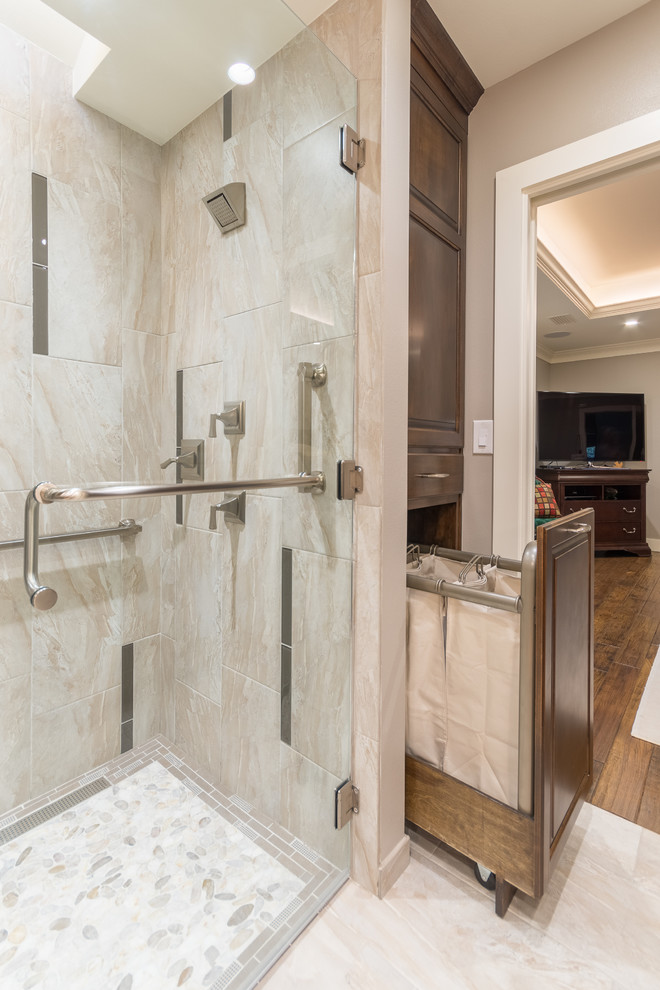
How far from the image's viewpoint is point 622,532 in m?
5.32

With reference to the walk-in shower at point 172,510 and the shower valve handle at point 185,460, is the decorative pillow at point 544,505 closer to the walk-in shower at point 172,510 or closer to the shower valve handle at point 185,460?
the walk-in shower at point 172,510

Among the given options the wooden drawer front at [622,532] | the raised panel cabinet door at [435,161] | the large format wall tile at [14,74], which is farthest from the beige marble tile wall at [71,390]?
the wooden drawer front at [622,532]

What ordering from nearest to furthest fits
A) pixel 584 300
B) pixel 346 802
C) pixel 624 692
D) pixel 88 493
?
pixel 88 493
pixel 346 802
pixel 624 692
pixel 584 300

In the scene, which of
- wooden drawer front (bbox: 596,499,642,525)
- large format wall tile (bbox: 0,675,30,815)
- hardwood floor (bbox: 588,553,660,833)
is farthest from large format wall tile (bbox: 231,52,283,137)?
wooden drawer front (bbox: 596,499,642,525)

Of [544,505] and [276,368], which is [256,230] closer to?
[276,368]

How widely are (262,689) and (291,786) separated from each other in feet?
0.88

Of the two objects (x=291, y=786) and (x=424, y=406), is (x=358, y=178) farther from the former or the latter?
(x=291, y=786)

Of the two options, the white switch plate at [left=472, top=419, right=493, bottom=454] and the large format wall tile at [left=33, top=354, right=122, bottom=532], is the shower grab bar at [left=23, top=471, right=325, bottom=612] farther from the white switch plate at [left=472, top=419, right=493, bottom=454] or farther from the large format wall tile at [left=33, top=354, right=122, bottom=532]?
the white switch plate at [left=472, top=419, right=493, bottom=454]

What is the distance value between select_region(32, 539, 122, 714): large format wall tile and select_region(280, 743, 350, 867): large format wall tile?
0.55 meters

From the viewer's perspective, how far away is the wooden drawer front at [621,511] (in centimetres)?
532

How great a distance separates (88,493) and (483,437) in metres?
1.30

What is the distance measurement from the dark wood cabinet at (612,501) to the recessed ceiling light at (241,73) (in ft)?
16.2

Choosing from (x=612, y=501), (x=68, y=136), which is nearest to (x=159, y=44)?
(x=68, y=136)

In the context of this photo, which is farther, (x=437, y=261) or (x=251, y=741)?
(x=437, y=261)
